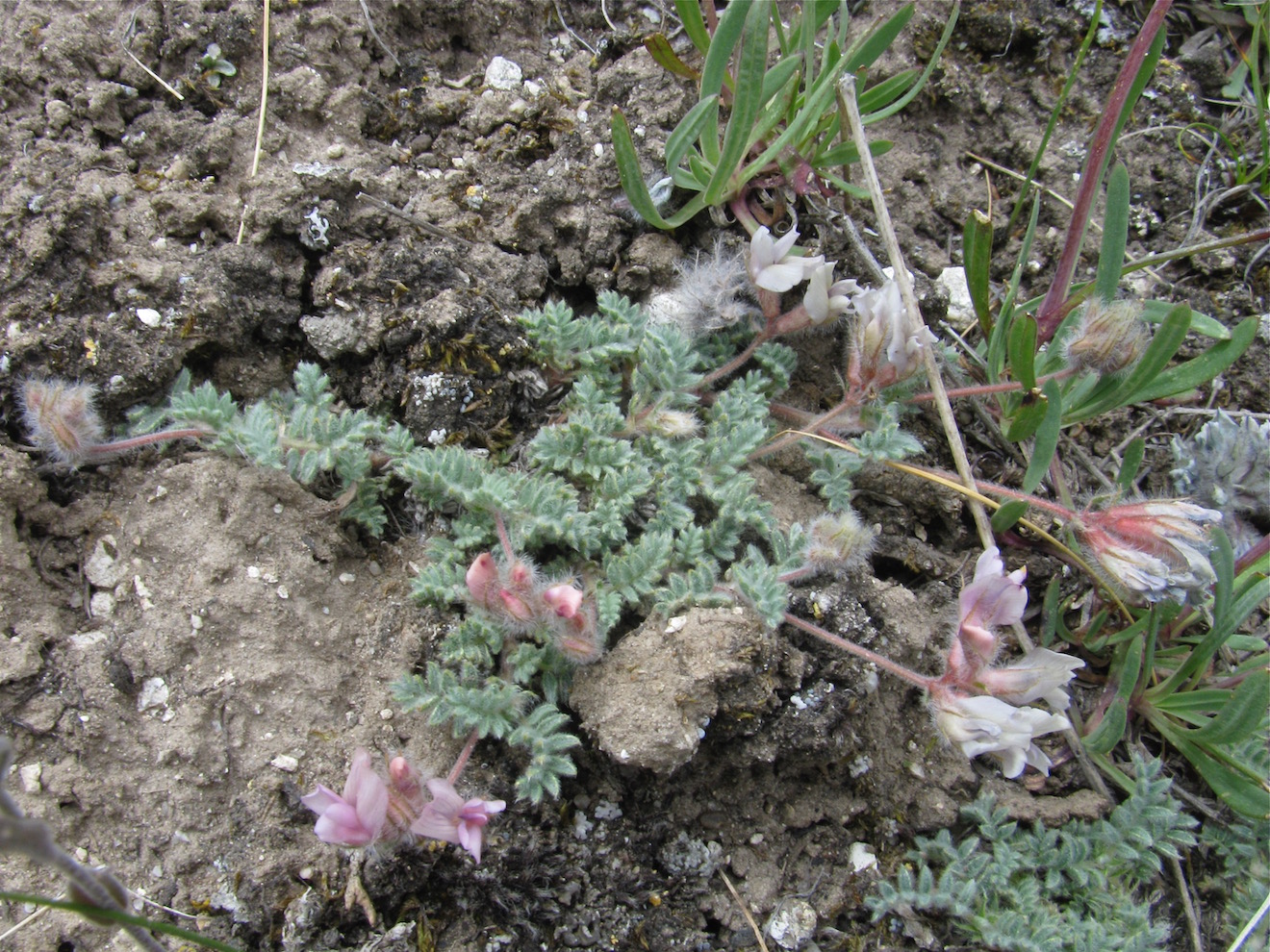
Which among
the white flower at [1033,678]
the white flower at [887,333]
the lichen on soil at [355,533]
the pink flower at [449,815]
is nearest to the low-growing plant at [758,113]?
the lichen on soil at [355,533]

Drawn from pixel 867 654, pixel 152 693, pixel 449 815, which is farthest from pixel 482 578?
pixel 867 654

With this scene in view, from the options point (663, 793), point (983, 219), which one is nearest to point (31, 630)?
point (663, 793)

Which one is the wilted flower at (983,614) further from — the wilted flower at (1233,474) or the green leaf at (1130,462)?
the wilted flower at (1233,474)

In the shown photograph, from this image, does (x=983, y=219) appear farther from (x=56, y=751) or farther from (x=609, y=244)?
(x=56, y=751)

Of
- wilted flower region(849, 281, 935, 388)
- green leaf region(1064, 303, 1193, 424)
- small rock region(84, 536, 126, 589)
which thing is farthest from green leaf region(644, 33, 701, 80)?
small rock region(84, 536, 126, 589)

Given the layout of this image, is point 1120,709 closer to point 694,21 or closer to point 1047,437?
point 1047,437

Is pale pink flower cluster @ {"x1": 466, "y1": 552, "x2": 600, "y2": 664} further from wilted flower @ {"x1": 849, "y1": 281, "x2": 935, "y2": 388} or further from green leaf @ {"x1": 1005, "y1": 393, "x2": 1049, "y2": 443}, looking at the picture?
green leaf @ {"x1": 1005, "y1": 393, "x2": 1049, "y2": 443}
